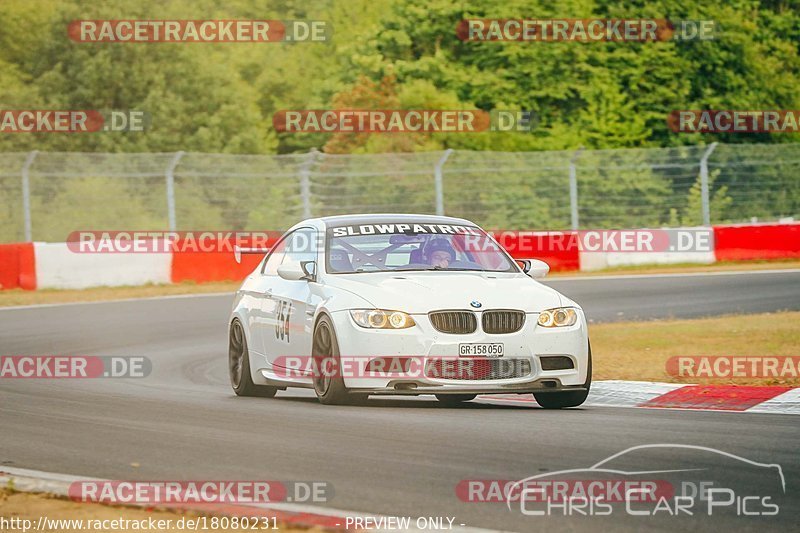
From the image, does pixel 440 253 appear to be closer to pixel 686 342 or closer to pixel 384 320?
pixel 384 320

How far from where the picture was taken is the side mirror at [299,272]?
1115 cm

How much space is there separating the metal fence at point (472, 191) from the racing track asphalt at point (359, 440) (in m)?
15.0

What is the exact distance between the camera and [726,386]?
11906 mm

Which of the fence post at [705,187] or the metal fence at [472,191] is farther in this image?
the fence post at [705,187]

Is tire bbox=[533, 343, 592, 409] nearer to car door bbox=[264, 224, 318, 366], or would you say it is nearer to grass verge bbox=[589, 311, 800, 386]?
car door bbox=[264, 224, 318, 366]

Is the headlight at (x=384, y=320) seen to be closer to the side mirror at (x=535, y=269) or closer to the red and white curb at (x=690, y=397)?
the side mirror at (x=535, y=269)

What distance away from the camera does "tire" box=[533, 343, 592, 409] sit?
10664 mm

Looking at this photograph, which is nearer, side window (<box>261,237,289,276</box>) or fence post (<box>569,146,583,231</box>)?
side window (<box>261,237,289,276</box>)

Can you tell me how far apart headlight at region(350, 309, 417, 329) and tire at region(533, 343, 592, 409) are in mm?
1171

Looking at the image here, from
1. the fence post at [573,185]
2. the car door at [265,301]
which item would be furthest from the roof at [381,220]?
the fence post at [573,185]

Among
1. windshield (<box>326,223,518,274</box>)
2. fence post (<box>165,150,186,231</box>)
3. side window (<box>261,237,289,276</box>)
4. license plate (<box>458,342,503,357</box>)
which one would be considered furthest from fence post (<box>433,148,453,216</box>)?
license plate (<box>458,342,503,357</box>)

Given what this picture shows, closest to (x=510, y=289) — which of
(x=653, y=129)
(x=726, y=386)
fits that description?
(x=726, y=386)

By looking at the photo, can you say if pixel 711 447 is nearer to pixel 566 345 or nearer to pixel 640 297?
pixel 566 345

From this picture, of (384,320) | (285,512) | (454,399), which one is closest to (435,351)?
(384,320)
